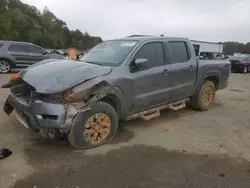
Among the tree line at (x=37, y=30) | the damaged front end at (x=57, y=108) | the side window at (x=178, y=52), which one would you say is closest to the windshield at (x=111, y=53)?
the damaged front end at (x=57, y=108)

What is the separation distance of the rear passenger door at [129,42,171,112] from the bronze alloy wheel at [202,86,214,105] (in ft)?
5.75

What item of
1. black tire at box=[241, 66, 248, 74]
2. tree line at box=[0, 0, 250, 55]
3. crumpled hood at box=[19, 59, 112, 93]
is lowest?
black tire at box=[241, 66, 248, 74]

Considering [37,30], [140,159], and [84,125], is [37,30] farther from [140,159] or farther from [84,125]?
[140,159]

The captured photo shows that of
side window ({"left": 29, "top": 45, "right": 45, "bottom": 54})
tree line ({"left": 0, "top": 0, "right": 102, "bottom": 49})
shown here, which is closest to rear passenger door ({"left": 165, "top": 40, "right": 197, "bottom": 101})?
side window ({"left": 29, "top": 45, "right": 45, "bottom": 54})

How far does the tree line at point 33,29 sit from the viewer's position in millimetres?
63447

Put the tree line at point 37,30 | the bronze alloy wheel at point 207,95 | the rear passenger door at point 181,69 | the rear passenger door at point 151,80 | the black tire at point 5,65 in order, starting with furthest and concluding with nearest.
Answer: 1. the tree line at point 37,30
2. the black tire at point 5,65
3. the bronze alloy wheel at point 207,95
4. the rear passenger door at point 181,69
5. the rear passenger door at point 151,80

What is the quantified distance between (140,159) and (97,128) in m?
0.88

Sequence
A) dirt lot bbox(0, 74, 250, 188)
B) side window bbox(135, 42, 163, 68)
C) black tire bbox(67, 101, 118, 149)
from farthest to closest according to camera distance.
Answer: side window bbox(135, 42, 163, 68) → black tire bbox(67, 101, 118, 149) → dirt lot bbox(0, 74, 250, 188)

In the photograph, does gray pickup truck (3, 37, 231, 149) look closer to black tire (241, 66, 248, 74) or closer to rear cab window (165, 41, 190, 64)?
rear cab window (165, 41, 190, 64)

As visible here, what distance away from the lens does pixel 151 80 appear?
5.40 meters

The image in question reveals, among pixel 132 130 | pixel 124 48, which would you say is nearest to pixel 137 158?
pixel 132 130

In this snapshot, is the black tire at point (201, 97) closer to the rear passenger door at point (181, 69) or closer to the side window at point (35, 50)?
the rear passenger door at point (181, 69)

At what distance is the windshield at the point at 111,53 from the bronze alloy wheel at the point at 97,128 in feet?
3.46

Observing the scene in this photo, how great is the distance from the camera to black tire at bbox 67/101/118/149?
4.27 m
